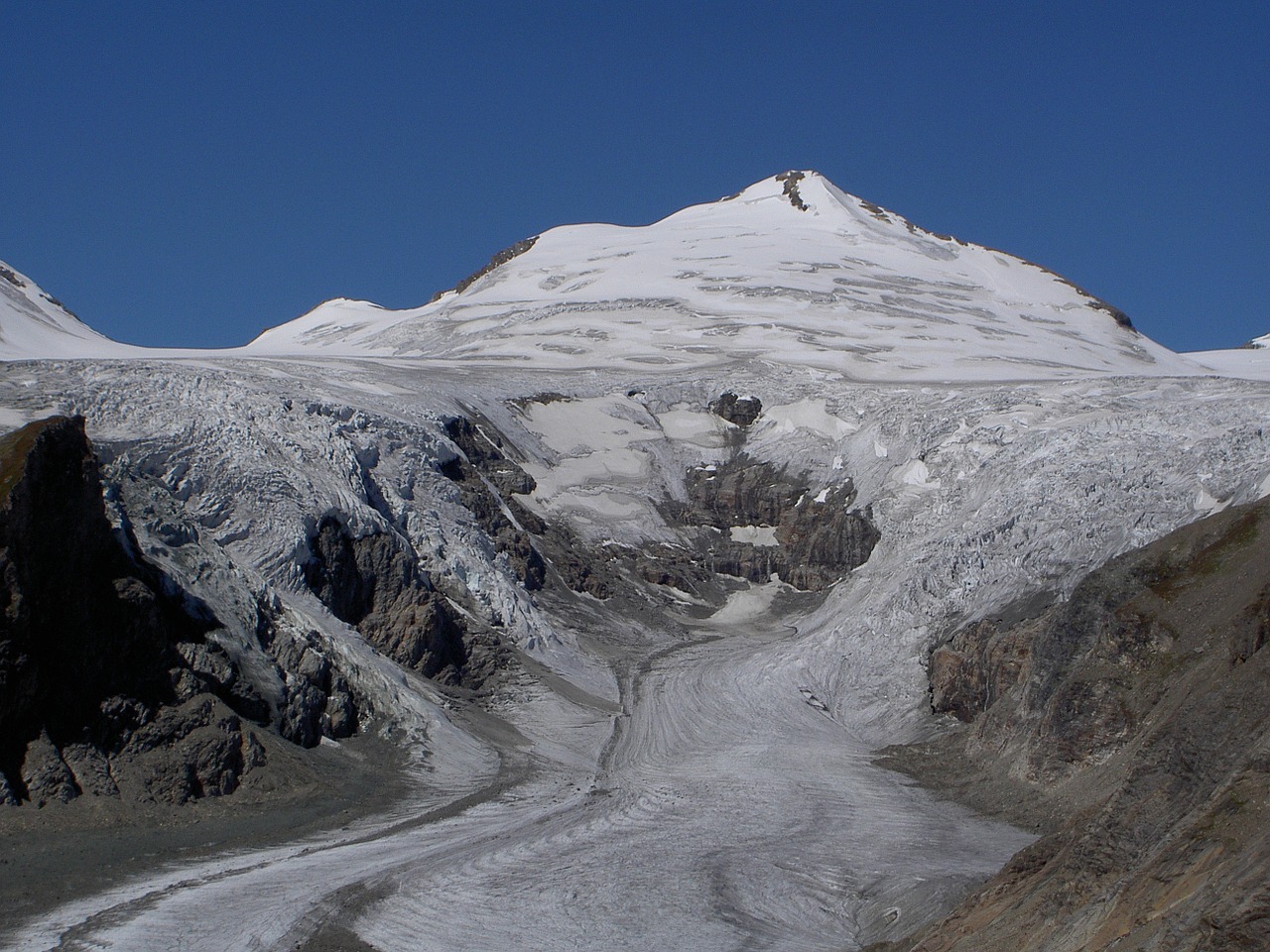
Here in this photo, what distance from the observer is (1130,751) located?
2155cm

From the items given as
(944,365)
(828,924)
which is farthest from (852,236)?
(828,924)

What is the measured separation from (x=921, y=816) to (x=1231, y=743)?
13.5 meters

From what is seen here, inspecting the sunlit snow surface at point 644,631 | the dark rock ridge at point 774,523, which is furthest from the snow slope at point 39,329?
the dark rock ridge at point 774,523

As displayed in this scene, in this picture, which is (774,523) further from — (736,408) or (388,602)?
(388,602)

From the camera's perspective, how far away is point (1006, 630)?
110 ft

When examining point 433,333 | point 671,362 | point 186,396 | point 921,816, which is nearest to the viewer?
point 921,816

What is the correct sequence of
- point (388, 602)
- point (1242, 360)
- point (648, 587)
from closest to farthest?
point (388, 602)
point (648, 587)
point (1242, 360)

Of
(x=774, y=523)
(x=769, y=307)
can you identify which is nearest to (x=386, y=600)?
(x=774, y=523)

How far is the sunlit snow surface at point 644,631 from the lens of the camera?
745 inches

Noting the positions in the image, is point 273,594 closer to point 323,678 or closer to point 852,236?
point 323,678

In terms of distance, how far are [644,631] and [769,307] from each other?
148ft

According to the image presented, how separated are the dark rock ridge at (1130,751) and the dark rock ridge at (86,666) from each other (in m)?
16.4

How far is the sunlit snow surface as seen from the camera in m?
18.9

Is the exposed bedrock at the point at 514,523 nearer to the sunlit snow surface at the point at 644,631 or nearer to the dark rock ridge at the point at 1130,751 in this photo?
the sunlit snow surface at the point at 644,631
